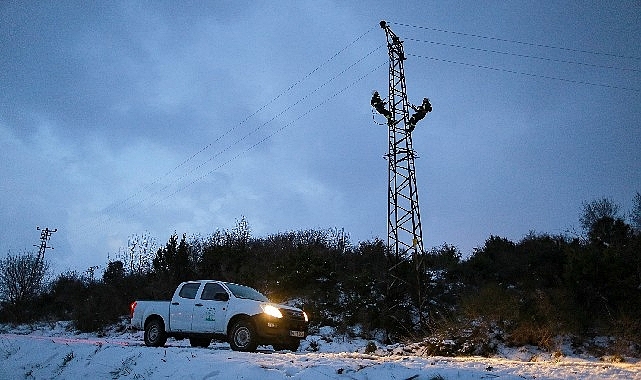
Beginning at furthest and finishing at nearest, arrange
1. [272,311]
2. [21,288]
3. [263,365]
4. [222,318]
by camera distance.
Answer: [21,288] → [222,318] → [272,311] → [263,365]

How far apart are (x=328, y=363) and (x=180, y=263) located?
22.4m

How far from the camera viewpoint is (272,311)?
11.2m

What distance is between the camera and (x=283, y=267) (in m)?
25.7

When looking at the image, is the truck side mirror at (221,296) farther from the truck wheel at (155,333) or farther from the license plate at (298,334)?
the truck wheel at (155,333)

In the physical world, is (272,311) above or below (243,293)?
below

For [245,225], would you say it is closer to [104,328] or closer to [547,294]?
[104,328]

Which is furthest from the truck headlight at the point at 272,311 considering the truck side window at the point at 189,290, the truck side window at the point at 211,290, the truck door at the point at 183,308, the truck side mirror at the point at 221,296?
the truck side window at the point at 189,290

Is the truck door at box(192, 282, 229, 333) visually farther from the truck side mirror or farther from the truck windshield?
the truck windshield

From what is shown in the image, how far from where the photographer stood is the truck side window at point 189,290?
1271cm

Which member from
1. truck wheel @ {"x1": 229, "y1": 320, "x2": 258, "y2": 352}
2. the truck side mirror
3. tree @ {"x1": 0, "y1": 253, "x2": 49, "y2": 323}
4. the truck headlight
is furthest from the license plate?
tree @ {"x1": 0, "y1": 253, "x2": 49, "y2": 323}

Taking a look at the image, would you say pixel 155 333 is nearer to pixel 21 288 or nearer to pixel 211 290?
pixel 211 290

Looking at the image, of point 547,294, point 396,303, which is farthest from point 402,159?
point 547,294

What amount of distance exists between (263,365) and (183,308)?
17.8ft

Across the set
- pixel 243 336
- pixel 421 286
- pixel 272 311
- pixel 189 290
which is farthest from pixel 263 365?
pixel 421 286
